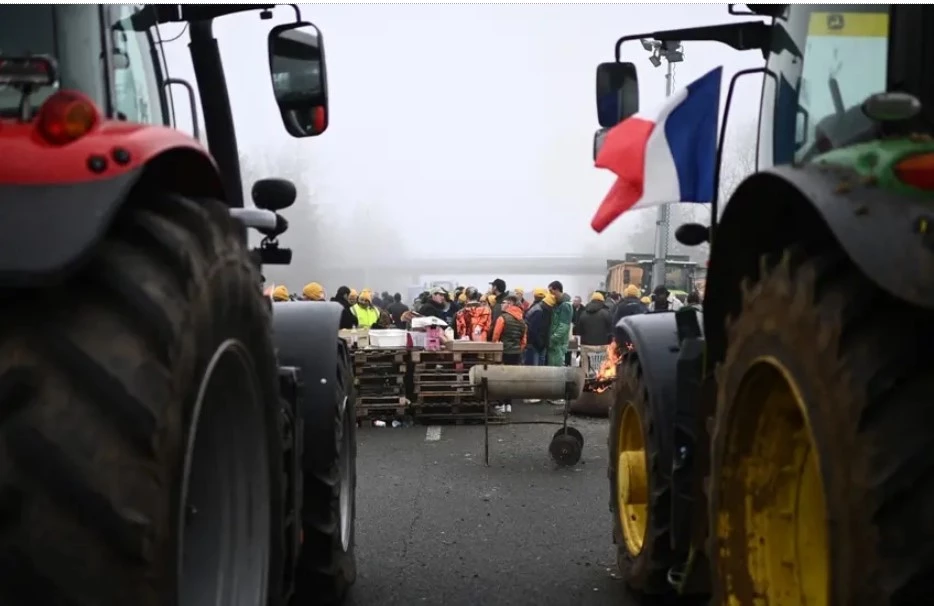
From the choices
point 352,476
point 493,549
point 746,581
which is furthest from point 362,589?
point 746,581

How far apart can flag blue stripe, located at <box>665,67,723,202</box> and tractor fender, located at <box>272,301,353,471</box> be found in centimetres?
180

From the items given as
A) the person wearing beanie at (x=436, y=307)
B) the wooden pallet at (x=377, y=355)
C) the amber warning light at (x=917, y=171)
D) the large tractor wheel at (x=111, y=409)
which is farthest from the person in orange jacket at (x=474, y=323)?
the large tractor wheel at (x=111, y=409)

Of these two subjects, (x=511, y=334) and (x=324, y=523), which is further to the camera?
(x=511, y=334)

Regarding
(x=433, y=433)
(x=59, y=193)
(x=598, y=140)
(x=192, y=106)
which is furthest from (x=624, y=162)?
(x=433, y=433)

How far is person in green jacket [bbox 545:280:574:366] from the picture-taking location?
609 inches

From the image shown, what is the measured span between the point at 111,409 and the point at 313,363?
2.55 metres

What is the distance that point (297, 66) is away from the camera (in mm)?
3699

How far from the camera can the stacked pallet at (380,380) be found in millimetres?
12250

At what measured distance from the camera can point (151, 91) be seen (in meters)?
3.23

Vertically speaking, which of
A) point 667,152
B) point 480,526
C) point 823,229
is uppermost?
point 667,152

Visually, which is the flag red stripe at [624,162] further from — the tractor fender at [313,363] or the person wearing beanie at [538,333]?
the person wearing beanie at [538,333]

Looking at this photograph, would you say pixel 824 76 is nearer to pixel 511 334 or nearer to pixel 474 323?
pixel 511 334

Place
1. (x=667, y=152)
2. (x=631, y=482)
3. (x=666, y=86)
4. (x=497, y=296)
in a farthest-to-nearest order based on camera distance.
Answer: (x=497, y=296)
(x=666, y=86)
(x=631, y=482)
(x=667, y=152)

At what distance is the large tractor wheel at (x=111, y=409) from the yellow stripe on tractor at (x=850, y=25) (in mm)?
1841
